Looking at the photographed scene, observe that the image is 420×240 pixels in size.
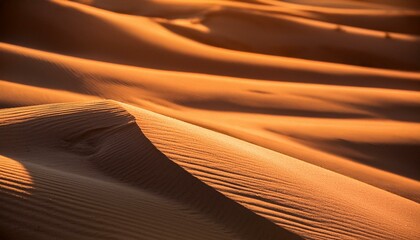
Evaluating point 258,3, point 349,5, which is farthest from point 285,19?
point 349,5

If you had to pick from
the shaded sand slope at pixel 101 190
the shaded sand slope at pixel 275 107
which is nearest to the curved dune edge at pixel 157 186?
the shaded sand slope at pixel 101 190

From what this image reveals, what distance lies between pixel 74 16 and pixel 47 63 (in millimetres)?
4979

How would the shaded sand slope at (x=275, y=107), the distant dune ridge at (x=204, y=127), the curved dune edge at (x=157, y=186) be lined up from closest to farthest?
the curved dune edge at (x=157, y=186) → the distant dune ridge at (x=204, y=127) → the shaded sand slope at (x=275, y=107)

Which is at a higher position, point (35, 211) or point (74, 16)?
point (74, 16)

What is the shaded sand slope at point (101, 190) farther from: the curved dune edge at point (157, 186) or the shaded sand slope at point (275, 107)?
the shaded sand slope at point (275, 107)

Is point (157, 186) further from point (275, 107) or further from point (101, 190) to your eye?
point (275, 107)

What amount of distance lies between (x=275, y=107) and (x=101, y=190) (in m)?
6.24

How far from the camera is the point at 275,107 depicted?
31.2 feet

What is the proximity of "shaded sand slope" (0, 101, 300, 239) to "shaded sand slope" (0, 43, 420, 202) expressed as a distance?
8.06ft

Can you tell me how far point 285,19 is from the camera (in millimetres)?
18172

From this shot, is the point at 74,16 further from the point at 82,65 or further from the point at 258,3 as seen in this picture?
the point at 258,3

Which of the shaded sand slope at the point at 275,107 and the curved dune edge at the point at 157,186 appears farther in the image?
the shaded sand slope at the point at 275,107

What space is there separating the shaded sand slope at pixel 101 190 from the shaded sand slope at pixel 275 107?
246cm

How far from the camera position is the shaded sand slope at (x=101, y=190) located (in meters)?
3.02
